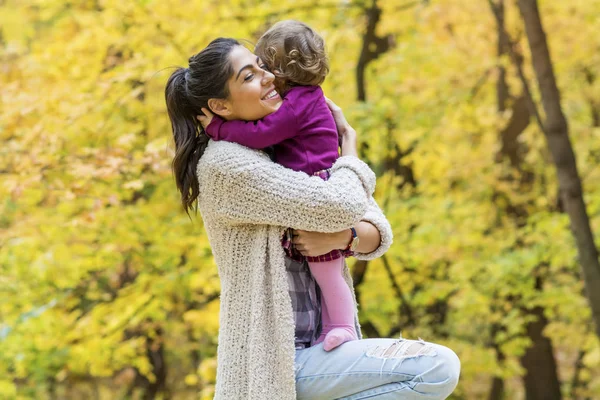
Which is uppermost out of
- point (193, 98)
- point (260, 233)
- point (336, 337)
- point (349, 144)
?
point (193, 98)

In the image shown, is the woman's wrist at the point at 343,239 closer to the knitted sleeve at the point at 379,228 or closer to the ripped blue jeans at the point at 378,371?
the knitted sleeve at the point at 379,228

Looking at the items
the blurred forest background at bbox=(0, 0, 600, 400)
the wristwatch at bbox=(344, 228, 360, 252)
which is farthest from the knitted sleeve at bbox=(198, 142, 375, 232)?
the blurred forest background at bbox=(0, 0, 600, 400)

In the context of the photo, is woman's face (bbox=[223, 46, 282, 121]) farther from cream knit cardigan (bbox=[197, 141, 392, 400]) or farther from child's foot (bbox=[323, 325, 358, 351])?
child's foot (bbox=[323, 325, 358, 351])

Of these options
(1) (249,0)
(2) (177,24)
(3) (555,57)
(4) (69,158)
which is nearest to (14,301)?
(4) (69,158)

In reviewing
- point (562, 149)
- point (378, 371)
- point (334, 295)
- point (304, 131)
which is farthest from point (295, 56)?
point (562, 149)

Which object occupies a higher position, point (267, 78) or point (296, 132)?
point (267, 78)

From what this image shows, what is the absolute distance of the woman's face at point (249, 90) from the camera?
204 cm

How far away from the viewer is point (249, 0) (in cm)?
658

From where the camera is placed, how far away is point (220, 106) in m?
2.08

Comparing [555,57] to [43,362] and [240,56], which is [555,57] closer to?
[43,362]

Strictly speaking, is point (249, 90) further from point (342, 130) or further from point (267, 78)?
point (342, 130)

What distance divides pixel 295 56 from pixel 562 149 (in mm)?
3020

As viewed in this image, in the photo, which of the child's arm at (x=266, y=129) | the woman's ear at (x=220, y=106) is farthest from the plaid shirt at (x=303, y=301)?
the woman's ear at (x=220, y=106)

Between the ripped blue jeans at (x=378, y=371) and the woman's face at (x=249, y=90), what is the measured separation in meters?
0.68
